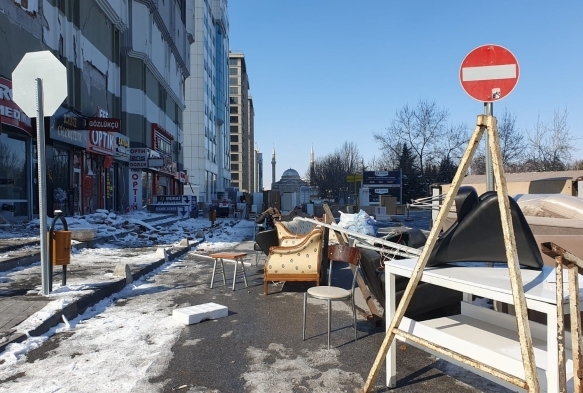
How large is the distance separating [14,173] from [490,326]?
16.1 metres

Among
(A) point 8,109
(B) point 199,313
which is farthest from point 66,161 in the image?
(B) point 199,313

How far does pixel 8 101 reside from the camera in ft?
42.9

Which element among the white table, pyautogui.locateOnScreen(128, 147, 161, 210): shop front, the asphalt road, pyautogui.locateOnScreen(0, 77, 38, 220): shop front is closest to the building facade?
pyautogui.locateOnScreen(128, 147, 161, 210): shop front

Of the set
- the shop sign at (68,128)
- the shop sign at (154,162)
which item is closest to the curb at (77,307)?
the shop sign at (68,128)

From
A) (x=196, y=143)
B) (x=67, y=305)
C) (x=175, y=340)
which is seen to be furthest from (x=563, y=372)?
(x=196, y=143)

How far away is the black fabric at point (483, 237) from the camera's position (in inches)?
113

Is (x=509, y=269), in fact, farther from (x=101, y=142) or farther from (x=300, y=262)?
(x=101, y=142)

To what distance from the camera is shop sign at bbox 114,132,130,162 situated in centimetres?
2375

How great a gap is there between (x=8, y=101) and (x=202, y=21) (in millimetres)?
53367

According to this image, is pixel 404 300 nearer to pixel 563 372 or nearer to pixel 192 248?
pixel 563 372

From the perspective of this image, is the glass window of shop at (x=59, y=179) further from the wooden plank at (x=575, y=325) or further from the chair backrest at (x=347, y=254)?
the wooden plank at (x=575, y=325)

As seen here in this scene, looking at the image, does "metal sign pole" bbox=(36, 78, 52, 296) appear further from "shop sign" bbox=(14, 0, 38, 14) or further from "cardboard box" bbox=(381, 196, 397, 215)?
"cardboard box" bbox=(381, 196, 397, 215)

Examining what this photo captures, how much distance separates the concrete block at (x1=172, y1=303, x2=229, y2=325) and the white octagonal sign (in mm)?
3124

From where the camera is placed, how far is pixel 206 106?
63.2 metres
